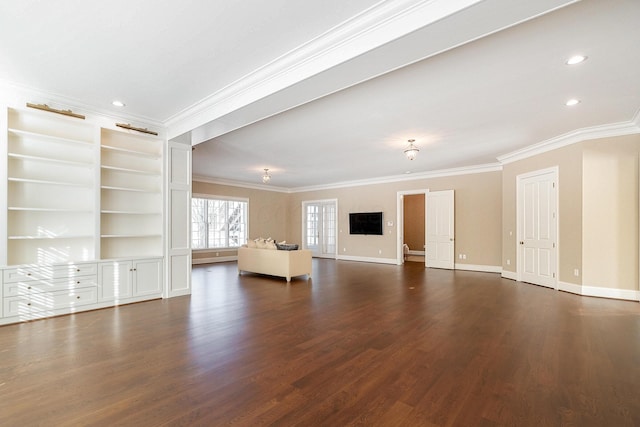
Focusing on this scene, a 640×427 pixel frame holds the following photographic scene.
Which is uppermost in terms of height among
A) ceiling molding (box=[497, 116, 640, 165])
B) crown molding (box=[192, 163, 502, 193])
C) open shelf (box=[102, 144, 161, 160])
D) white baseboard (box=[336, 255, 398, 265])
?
ceiling molding (box=[497, 116, 640, 165])

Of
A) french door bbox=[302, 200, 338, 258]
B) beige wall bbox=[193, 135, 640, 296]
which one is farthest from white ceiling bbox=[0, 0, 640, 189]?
french door bbox=[302, 200, 338, 258]

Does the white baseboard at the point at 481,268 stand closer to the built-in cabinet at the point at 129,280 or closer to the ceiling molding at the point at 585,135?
the ceiling molding at the point at 585,135

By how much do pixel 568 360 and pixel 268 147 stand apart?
17.3ft

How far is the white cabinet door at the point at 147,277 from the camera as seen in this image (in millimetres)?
4691

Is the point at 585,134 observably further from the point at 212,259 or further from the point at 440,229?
the point at 212,259

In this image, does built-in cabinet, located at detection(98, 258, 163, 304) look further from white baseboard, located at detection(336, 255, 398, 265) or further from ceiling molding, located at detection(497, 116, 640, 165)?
ceiling molding, located at detection(497, 116, 640, 165)

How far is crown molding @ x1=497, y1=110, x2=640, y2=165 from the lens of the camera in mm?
4781

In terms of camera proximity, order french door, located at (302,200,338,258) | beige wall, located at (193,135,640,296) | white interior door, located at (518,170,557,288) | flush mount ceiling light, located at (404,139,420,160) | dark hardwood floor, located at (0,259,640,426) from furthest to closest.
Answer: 1. french door, located at (302,200,338,258)
2. white interior door, located at (518,170,557,288)
3. flush mount ceiling light, located at (404,139,420,160)
4. beige wall, located at (193,135,640,296)
5. dark hardwood floor, located at (0,259,640,426)

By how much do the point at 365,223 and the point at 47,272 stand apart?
805cm

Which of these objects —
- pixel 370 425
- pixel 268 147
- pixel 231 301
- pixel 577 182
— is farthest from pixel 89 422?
pixel 577 182

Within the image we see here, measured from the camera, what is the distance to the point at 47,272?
3.92 metres

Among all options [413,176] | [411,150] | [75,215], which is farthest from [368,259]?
[75,215]

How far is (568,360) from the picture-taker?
2.70 metres

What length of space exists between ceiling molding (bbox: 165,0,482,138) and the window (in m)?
6.45
